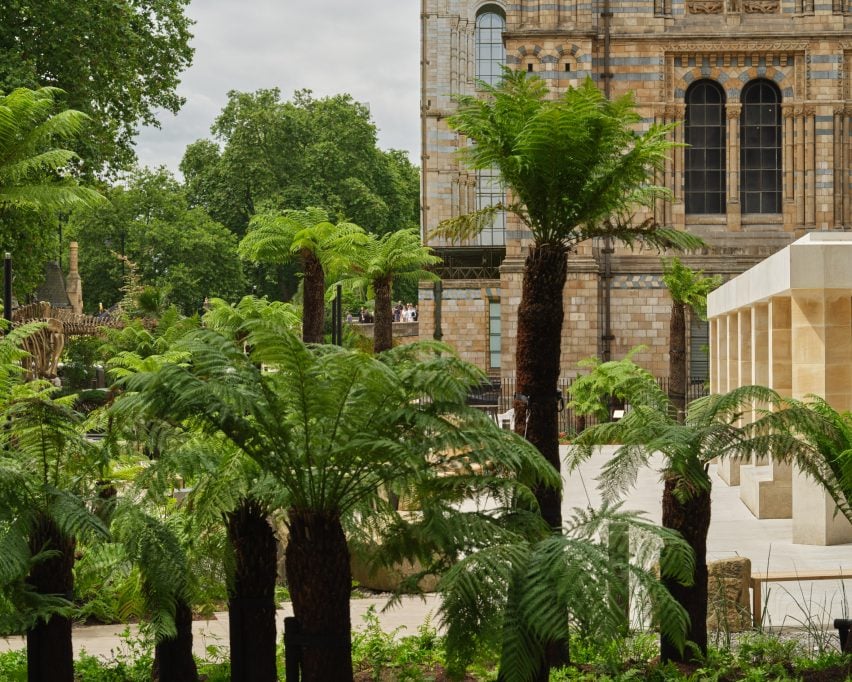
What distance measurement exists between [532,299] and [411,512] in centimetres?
284

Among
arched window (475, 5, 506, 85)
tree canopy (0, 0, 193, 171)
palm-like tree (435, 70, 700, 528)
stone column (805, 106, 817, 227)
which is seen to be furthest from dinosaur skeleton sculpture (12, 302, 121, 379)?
arched window (475, 5, 506, 85)

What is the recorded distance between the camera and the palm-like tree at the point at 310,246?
1983 centimetres

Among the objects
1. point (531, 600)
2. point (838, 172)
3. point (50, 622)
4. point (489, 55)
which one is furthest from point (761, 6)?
point (50, 622)

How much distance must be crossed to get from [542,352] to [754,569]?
431cm

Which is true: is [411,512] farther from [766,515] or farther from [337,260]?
[337,260]

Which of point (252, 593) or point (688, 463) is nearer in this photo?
point (252, 593)

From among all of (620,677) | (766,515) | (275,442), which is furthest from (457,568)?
(766,515)

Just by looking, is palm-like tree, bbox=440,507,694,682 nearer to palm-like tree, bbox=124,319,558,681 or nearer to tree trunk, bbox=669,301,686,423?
palm-like tree, bbox=124,319,558,681

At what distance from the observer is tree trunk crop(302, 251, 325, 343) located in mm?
19375

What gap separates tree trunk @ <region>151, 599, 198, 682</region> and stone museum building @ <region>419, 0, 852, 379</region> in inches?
999

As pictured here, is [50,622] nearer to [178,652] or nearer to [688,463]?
[178,652]

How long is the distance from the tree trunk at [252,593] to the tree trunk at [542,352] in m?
2.61

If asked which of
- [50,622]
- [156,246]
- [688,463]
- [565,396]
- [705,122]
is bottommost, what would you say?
[50,622]

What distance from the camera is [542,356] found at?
10250mm
